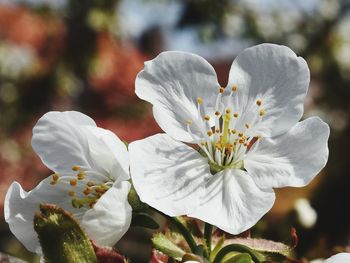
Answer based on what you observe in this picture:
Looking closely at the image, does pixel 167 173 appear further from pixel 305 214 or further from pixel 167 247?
pixel 305 214

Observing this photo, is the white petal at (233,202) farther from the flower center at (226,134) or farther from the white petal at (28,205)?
the white petal at (28,205)

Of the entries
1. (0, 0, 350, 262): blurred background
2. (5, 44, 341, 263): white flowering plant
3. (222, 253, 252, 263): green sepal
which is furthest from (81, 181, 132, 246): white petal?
(0, 0, 350, 262): blurred background

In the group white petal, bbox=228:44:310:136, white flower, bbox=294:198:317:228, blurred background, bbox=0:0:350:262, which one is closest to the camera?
white petal, bbox=228:44:310:136

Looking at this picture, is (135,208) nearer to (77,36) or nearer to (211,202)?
(211,202)

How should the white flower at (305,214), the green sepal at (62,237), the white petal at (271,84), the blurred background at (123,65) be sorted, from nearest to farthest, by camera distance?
the green sepal at (62,237)
the white petal at (271,84)
the white flower at (305,214)
the blurred background at (123,65)

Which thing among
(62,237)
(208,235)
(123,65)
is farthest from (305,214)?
(123,65)

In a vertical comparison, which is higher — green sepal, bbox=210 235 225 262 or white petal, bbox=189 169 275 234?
white petal, bbox=189 169 275 234

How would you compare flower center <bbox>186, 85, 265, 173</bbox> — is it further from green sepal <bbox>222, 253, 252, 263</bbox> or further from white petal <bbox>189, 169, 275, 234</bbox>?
green sepal <bbox>222, 253, 252, 263</bbox>

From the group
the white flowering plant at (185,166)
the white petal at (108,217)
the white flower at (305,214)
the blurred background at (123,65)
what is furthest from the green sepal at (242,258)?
the blurred background at (123,65)
